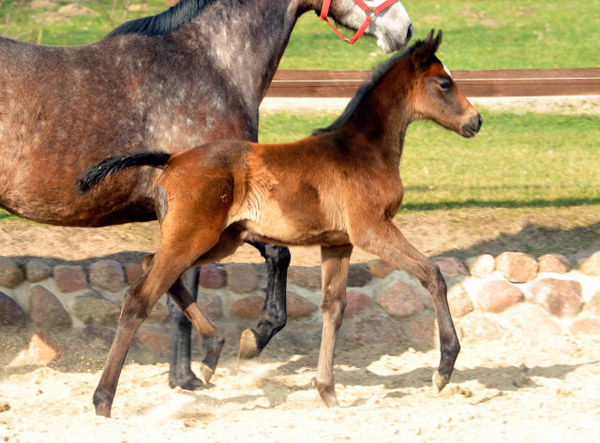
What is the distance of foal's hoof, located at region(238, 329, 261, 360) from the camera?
5.50 meters

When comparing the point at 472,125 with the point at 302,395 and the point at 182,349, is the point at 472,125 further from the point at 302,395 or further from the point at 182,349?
the point at 182,349

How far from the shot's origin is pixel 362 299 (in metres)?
6.39

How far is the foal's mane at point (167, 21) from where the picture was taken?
17.8 ft

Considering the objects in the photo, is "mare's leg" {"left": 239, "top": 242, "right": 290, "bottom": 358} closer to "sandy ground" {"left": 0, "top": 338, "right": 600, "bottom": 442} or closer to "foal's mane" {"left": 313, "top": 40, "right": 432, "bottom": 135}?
"sandy ground" {"left": 0, "top": 338, "right": 600, "bottom": 442}

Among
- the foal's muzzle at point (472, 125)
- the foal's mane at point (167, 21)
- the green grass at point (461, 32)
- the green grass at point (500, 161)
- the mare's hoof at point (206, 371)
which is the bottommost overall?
the green grass at point (461, 32)

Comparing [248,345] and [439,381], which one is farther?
[248,345]

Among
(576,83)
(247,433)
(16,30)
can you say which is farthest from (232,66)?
(16,30)

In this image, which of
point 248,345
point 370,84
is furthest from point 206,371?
point 370,84

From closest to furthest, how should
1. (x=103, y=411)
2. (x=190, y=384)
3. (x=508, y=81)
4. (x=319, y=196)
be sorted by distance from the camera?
(x=103, y=411)
(x=319, y=196)
(x=190, y=384)
(x=508, y=81)

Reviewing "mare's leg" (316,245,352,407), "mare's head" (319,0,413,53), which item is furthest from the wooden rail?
"mare's leg" (316,245,352,407)

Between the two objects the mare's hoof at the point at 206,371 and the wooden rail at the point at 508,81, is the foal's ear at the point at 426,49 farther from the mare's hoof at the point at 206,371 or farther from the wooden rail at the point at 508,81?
the wooden rail at the point at 508,81

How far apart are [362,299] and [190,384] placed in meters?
1.47

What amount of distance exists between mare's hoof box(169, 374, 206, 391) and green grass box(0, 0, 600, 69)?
10320 mm

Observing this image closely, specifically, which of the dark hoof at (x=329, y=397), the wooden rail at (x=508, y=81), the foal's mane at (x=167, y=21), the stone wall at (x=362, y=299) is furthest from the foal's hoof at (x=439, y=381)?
the wooden rail at (x=508, y=81)
